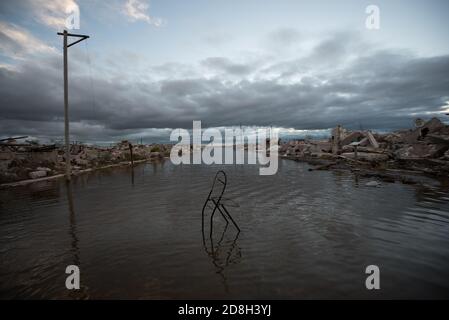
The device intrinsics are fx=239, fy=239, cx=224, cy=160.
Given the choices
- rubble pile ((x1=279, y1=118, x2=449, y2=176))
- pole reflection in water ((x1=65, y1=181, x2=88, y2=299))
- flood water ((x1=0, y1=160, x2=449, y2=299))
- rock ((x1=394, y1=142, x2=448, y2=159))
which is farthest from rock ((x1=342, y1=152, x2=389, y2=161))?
pole reflection in water ((x1=65, y1=181, x2=88, y2=299))

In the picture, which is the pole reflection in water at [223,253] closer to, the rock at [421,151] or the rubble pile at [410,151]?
the rubble pile at [410,151]

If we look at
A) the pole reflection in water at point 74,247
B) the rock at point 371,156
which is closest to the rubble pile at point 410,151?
the rock at point 371,156

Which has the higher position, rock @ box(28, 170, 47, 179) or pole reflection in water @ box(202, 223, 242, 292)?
rock @ box(28, 170, 47, 179)

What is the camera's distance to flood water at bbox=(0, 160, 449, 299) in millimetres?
5117

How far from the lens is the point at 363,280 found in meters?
5.28

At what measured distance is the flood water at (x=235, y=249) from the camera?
5.12 metres

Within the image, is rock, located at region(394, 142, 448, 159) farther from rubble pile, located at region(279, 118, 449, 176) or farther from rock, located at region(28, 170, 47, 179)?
rock, located at region(28, 170, 47, 179)

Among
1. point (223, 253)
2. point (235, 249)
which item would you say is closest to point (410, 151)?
point (235, 249)

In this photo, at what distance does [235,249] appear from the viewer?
22.9ft

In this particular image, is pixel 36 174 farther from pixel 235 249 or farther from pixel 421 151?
pixel 421 151

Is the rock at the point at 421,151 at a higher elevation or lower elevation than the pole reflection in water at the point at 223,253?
higher
